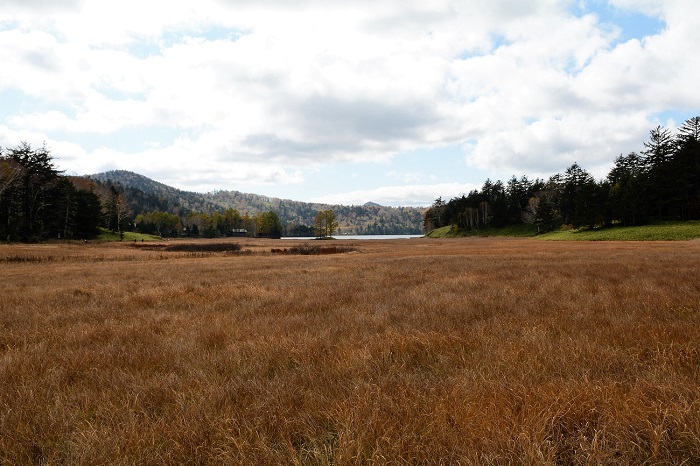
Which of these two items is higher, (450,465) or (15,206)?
(15,206)

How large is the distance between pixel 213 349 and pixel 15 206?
8467cm

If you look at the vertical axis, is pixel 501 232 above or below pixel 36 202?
below

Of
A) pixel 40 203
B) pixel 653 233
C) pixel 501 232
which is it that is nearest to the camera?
pixel 653 233

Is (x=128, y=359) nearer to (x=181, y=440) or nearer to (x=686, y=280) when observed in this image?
(x=181, y=440)

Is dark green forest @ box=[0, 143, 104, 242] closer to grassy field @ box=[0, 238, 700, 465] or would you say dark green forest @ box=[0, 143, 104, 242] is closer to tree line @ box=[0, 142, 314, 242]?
tree line @ box=[0, 142, 314, 242]

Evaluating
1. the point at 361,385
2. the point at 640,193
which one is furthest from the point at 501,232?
the point at 361,385

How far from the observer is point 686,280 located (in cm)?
1184

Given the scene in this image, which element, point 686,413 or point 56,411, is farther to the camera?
point 56,411

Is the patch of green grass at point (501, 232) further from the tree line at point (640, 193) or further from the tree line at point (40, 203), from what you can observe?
the tree line at point (40, 203)

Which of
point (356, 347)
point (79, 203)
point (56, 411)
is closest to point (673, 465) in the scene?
point (356, 347)

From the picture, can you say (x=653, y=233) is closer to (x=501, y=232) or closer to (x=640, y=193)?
(x=640, y=193)

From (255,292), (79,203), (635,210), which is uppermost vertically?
(79,203)

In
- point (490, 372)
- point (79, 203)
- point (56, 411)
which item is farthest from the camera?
point (79, 203)

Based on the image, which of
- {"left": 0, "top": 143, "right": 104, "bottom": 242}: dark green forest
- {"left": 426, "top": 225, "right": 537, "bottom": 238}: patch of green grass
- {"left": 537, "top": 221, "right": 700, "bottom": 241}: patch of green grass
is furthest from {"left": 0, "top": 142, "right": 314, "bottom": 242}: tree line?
{"left": 426, "top": 225, "right": 537, "bottom": 238}: patch of green grass
